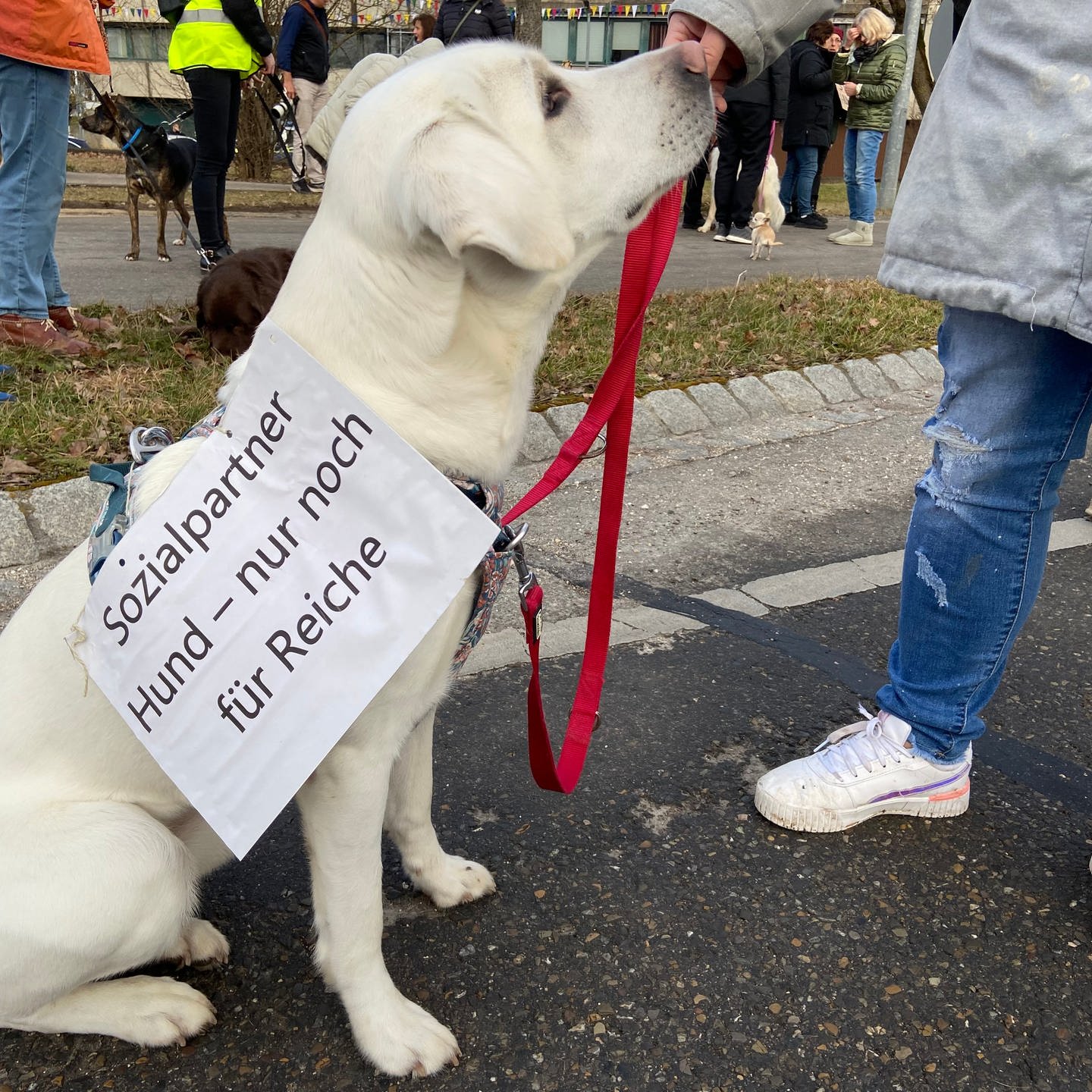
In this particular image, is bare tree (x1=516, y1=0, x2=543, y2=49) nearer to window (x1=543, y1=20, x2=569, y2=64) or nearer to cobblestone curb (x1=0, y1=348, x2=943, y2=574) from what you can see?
cobblestone curb (x1=0, y1=348, x2=943, y2=574)

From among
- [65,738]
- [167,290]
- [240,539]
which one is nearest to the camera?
[240,539]

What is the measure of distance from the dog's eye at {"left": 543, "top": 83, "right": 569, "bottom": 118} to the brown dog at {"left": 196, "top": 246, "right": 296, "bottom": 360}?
3466 mm

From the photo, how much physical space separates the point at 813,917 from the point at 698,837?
1.08 feet

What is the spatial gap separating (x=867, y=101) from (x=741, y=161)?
153 centimetres

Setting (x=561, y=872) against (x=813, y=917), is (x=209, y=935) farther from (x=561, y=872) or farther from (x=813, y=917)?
(x=813, y=917)

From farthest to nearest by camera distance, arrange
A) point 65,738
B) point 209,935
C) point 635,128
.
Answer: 1. point 209,935
2. point 635,128
3. point 65,738

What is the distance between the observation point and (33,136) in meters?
4.55

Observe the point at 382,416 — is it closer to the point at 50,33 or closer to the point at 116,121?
the point at 50,33

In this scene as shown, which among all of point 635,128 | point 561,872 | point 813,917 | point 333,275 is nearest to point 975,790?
point 813,917

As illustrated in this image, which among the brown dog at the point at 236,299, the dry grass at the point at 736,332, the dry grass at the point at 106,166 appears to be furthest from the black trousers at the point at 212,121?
the dry grass at the point at 106,166

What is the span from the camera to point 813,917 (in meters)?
2.11

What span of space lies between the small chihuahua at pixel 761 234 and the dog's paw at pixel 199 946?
29.6 feet

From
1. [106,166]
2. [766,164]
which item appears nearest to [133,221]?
[766,164]

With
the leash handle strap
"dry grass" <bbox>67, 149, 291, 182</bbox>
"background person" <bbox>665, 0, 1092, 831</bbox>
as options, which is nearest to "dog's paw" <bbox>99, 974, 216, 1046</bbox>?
"background person" <bbox>665, 0, 1092, 831</bbox>
